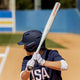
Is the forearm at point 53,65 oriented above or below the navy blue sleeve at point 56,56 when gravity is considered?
below

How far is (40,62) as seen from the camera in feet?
8.42

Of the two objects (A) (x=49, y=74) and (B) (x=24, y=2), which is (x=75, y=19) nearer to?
(A) (x=49, y=74)

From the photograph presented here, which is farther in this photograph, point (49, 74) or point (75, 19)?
point (75, 19)

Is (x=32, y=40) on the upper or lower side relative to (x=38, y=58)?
upper

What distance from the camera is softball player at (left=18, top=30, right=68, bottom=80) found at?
2.59 metres

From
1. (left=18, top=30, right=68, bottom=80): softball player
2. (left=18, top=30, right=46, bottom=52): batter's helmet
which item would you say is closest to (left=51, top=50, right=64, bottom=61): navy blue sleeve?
(left=18, top=30, right=68, bottom=80): softball player

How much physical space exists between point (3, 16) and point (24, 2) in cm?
1945

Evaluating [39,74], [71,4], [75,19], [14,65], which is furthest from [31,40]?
[71,4]

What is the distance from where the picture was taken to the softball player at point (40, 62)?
8.48 feet

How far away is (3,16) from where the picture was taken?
20.2 meters

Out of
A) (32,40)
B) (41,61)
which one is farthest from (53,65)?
(32,40)

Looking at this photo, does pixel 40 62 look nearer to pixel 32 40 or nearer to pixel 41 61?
pixel 41 61

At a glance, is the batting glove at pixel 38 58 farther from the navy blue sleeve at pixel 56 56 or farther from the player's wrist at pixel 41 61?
the navy blue sleeve at pixel 56 56

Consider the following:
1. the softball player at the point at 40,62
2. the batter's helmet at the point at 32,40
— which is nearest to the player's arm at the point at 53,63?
the softball player at the point at 40,62
